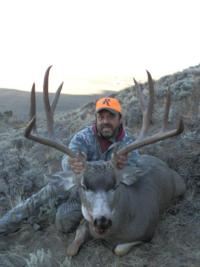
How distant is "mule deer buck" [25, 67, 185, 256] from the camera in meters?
5.23

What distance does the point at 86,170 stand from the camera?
5391 millimetres

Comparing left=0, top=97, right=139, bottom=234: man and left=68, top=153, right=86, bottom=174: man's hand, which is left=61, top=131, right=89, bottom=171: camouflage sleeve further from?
left=68, top=153, right=86, bottom=174: man's hand

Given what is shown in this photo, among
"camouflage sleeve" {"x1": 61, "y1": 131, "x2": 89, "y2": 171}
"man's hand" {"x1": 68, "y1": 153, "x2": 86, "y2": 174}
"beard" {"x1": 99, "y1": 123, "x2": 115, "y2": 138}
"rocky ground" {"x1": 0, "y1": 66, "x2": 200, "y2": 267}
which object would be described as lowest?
"rocky ground" {"x1": 0, "y1": 66, "x2": 200, "y2": 267}

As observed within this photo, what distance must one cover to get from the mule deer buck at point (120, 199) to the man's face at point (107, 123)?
461mm

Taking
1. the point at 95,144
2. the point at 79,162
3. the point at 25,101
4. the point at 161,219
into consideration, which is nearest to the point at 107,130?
the point at 95,144

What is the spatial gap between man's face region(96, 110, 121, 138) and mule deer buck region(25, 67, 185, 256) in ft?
1.51

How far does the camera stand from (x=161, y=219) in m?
6.45

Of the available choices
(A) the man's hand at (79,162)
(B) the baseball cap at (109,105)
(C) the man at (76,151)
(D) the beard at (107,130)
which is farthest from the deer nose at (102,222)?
(B) the baseball cap at (109,105)

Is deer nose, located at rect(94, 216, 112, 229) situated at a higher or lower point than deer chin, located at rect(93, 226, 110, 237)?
higher

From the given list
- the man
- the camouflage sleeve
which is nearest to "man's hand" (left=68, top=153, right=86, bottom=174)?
the man

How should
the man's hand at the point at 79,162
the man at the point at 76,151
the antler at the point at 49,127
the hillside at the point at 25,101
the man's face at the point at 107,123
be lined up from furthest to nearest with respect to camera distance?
1. the hillside at the point at 25,101
2. the man's face at the point at 107,123
3. the man at the point at 76,151
4. the man's hand at the point at 79,162
5. the antler at the point at 49,127

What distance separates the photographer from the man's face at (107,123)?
6.30m

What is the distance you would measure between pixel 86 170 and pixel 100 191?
10.8 inches

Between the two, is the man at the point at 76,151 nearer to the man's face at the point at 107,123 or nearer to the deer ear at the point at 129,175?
the man's face at the point at 107,123
